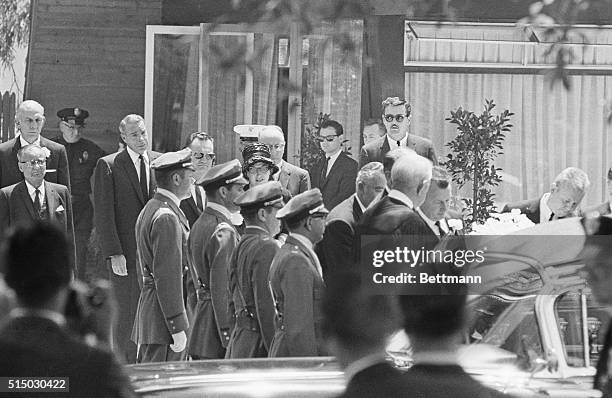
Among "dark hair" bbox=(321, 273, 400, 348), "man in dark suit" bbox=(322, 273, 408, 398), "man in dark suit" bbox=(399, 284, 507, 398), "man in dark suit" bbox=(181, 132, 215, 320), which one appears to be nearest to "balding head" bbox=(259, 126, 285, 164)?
"man in dark suit" bbox=(181, 132, 215, 320)

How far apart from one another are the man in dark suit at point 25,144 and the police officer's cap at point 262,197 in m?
0.63

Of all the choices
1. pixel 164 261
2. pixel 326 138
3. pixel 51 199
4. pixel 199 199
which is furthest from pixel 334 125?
pixel 51 199

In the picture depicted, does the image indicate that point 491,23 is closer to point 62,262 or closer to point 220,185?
point 220,185

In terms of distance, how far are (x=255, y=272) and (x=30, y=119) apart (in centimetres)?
95

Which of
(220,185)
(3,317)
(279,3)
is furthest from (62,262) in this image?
(220,185)

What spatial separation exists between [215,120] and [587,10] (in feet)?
4.34

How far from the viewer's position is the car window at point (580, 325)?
14.3 ft

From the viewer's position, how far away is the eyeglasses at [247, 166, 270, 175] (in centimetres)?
497

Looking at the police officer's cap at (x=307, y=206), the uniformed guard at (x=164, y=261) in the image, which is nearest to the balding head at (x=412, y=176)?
the police officer's cap at (x=307, y=206)

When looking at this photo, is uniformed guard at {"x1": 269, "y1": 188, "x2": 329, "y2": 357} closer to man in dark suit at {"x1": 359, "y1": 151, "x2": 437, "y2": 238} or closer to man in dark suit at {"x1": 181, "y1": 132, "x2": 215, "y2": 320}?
man in dark suit at {"x1": 359, "y1": 151, "x2": 437, "y2": 238}

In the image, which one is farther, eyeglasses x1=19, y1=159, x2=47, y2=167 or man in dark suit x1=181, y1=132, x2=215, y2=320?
man in dark suit x1=181, y1=132, x2=215, y2=320

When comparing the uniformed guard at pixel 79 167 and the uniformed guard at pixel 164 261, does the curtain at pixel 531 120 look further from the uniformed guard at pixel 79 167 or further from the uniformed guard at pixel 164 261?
the uniformed guard at pixel 79 167

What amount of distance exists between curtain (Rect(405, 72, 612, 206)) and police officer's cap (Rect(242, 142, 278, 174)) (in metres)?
0.51

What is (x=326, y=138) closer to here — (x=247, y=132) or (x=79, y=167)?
(x=247, y=132)
